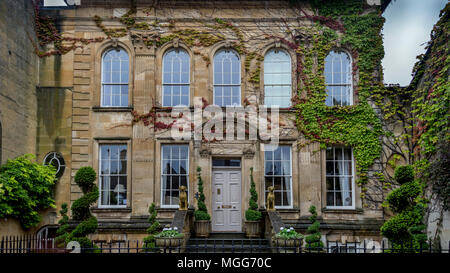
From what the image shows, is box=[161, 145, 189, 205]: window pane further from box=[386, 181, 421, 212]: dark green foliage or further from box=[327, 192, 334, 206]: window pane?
box=[386, 181, 421, 212]: dark green foliage

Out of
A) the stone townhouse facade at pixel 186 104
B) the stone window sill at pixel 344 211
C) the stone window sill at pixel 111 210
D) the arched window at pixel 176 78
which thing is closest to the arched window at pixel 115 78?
the stone townhouse facade at pixel 186 104

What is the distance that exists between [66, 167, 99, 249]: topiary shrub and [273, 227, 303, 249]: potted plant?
4806 millimetres

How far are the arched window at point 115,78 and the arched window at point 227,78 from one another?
11.3ft

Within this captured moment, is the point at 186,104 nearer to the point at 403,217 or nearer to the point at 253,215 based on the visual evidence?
the point at 253,215

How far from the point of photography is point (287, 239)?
11766 millimetres

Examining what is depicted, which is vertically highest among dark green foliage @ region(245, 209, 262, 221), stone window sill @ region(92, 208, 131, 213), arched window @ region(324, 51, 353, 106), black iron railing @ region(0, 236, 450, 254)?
arched window @ region(324, 51, 353, 106)

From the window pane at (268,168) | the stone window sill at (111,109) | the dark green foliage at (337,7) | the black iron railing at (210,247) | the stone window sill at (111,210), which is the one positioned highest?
the dark green foliage at (337,7)

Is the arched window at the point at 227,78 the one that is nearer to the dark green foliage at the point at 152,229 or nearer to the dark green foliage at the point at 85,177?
the dark green foliage at the point at 152,229

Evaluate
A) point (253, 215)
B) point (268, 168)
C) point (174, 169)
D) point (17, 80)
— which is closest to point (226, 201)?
point (253, 215)

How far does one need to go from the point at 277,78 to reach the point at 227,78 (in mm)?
1895

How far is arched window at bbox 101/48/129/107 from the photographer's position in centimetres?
1692

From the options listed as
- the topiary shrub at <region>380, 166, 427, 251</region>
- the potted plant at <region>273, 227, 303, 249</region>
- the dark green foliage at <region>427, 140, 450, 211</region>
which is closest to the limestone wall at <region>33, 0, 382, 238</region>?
the dark green foliage at <region>427, 140, 450, 211</region>

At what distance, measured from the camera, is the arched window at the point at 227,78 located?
16.9 meters
